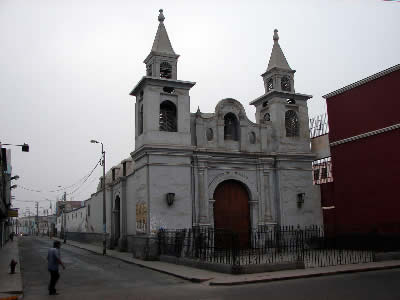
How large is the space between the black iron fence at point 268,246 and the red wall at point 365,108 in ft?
20.3

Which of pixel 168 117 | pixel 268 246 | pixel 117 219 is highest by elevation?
pixel 168 117

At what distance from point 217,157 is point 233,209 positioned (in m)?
3.04

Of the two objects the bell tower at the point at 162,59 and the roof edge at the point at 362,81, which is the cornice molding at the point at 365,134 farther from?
the bell tower at the point at 162,59

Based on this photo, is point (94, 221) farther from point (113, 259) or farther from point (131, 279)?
point (131, 279)

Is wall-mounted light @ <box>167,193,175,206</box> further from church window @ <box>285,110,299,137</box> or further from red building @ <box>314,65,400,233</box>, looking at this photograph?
red building @ <box>314,65,400,233</box>

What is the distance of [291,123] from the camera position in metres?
27.4

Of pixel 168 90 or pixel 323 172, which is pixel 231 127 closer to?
pixel 168 90

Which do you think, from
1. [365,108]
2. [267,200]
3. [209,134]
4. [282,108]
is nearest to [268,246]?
[267,200]

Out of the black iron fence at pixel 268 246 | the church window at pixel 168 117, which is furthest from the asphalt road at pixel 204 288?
the church window at pixel 168 117

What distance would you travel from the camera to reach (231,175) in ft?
82.0

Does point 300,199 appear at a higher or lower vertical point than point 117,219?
higher

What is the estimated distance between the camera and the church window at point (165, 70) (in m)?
24.4

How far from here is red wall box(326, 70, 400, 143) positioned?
2386 cm

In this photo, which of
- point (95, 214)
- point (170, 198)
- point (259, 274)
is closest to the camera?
point (259, 274)
